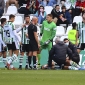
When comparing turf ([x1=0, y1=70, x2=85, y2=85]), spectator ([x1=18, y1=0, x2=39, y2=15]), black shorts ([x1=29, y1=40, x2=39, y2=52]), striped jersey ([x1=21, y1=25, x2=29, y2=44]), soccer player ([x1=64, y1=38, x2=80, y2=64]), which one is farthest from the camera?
spectator ([x1=18, y1=0, x2=39, y2=15])

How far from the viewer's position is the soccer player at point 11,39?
591 inches

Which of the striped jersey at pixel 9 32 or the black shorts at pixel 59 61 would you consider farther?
the striped jersey at pixel 9 32

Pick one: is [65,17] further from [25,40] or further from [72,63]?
[72,63]

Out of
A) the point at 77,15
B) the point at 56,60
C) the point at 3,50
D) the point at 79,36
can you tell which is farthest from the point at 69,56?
the point at 77,15

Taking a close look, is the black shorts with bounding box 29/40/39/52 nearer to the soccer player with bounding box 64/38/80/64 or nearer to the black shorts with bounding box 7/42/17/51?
the black shorts with bounding box 7/42/17/51

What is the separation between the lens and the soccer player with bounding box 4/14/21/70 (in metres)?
15.0

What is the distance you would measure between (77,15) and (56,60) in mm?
4378

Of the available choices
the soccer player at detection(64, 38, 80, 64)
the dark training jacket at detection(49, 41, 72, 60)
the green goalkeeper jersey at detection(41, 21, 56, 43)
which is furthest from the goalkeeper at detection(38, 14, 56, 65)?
the soccer player at detection(64, 38, 80, 64)

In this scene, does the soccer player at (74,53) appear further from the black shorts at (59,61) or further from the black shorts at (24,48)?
the black shorts at (24,48)

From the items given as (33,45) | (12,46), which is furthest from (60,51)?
(12,46)

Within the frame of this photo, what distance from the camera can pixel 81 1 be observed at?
18.3 m

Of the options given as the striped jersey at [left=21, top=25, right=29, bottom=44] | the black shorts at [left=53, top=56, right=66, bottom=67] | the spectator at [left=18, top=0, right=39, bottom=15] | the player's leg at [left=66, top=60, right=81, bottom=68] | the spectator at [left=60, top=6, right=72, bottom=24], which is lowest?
the player's leg at [left=66, top=60, right=81, bottom=68]

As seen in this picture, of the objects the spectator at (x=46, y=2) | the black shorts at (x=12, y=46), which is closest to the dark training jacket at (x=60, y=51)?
the black shorts at (x=12, y=46)

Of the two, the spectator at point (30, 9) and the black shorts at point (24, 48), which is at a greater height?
the spectator at point (30, 9)
